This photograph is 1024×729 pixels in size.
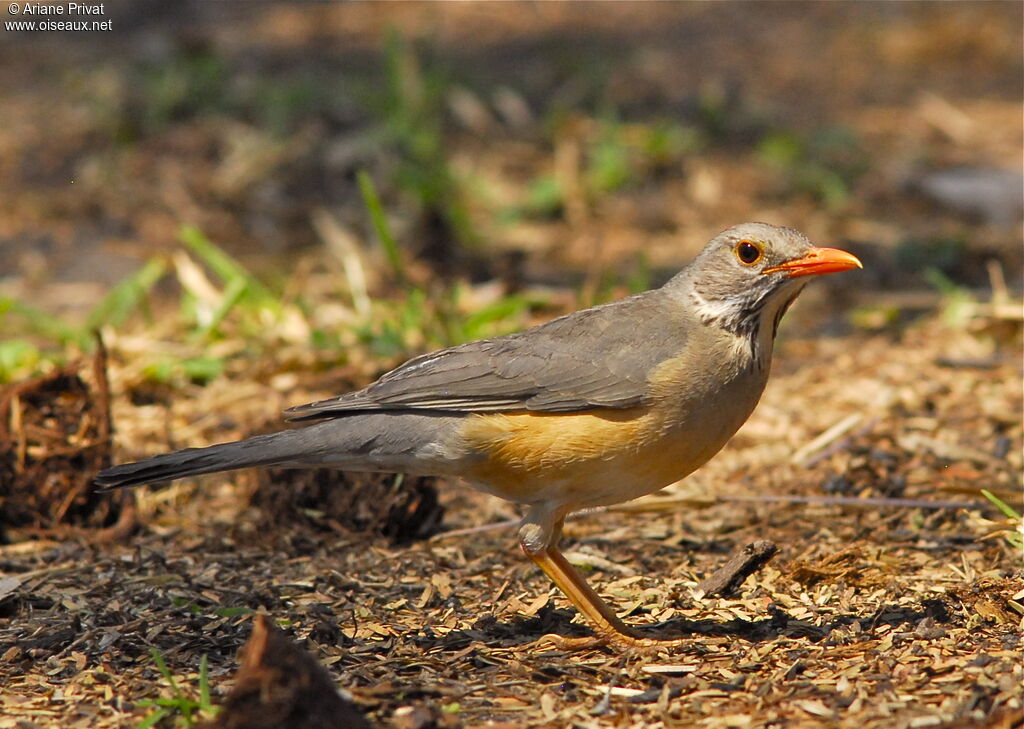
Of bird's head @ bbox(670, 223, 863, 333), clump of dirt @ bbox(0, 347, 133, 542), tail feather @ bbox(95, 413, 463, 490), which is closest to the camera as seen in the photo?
tail feather @ bbox(95, 413, 463, 490)

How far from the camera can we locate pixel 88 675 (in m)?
4.60

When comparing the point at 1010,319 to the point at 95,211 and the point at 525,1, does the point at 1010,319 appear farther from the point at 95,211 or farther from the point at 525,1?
the point at 525,1

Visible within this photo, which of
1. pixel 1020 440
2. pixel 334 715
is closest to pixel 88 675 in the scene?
pixel 334 715

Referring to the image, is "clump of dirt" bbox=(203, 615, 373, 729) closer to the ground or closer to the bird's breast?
the ground

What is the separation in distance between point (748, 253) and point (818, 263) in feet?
1.08

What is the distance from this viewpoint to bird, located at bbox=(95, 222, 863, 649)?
201 inches

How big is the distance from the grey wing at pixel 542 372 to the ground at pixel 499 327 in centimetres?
86

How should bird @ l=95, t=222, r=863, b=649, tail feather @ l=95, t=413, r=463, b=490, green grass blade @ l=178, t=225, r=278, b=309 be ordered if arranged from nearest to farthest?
1. tail feather @ l=95, t=413, r=463, b=490
2. bird @ l=95, t=222, r=863, b=649
3. green grass blade @ l=178, t=225, r=278, b=309

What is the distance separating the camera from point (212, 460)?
489 cm

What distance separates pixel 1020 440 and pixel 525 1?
10.8m

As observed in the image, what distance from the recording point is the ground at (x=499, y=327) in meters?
4.74

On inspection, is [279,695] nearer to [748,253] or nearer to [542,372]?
[542,372]

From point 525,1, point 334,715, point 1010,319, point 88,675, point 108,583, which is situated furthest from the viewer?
point 525,1

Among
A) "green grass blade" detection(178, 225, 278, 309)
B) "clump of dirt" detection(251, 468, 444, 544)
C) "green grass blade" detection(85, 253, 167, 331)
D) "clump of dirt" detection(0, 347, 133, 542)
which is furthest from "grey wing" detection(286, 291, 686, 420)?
"green grass blade" detection(85, 253, 167, 331)
